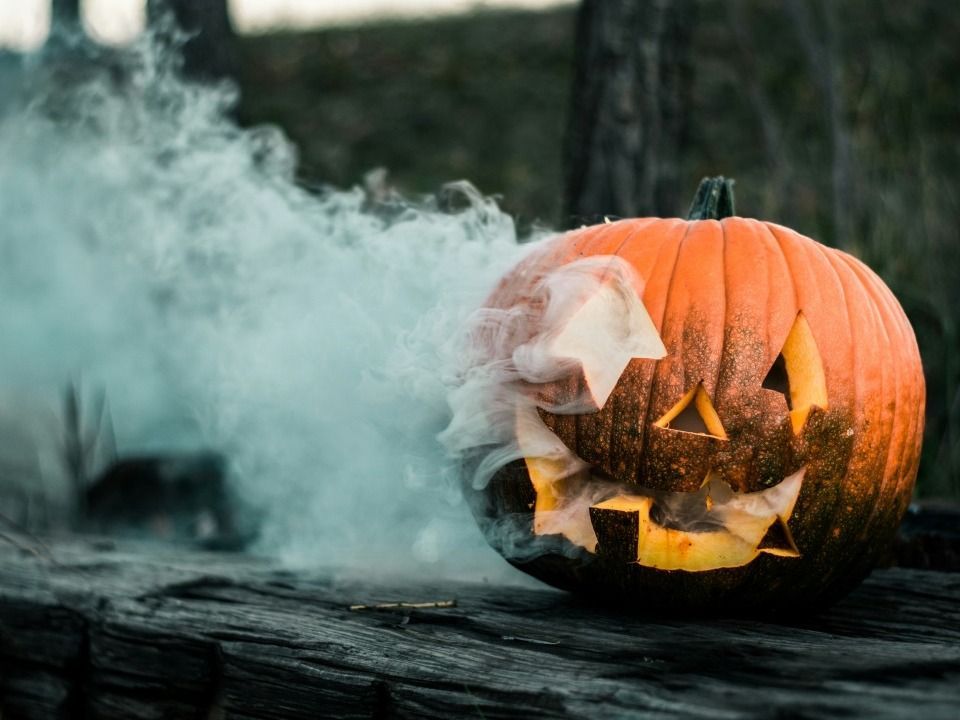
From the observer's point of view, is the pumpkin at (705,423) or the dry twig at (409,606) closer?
the pumpkin at (705,423)

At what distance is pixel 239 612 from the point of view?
81.0 inches

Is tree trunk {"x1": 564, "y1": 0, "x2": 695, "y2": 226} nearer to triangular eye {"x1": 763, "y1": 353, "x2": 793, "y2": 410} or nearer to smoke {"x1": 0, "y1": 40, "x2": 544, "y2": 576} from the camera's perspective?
smoke {"x1": 0, "y1": 40, "x2": 544, "y2": 576}

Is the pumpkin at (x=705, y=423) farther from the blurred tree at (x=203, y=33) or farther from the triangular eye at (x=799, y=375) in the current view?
the blurred tree at (x=203, y=33)

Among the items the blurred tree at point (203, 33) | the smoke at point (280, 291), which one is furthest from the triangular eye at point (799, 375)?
the blurred tree at point (203, 33)

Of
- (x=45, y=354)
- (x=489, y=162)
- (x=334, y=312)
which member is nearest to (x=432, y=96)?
(x=489, y=162)

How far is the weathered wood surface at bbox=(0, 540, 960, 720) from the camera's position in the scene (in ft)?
4.61

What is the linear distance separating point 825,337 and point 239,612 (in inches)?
49.8

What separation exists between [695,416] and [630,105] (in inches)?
79.3

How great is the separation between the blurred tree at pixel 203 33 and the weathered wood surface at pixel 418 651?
2.72 m

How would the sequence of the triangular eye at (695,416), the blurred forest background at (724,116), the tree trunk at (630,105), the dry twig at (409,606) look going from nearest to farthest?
the triangular eye at (695,416), the dry twig at (409,606), the tree trunk at (630,105), the blurred forest background at (724,116)

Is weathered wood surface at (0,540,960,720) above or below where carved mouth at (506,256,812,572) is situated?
below

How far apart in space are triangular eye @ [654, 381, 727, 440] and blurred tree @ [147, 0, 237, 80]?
3509 mm

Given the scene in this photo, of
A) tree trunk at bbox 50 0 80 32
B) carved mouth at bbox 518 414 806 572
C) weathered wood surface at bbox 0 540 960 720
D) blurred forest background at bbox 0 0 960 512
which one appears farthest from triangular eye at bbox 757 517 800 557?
tree trunk at bbox 50 0 80 32

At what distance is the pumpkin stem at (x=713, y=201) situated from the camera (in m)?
2.19
